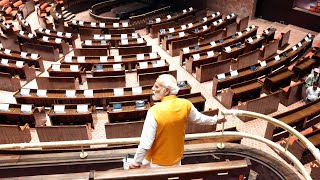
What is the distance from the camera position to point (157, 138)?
7.33ft

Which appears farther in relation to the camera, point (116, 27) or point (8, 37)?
point (116, 27)

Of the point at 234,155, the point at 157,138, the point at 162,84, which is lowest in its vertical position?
the point at 234,155

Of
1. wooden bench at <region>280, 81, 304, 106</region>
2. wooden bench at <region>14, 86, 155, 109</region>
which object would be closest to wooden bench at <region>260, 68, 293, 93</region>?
wooden bench at <region>280, 81, 304, 106</region>

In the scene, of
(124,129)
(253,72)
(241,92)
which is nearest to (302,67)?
(253,72)

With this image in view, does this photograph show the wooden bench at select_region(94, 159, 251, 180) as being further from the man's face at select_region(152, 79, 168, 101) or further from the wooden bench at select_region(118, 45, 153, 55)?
the wooden bench at select_region(118, 45, 153, 55)

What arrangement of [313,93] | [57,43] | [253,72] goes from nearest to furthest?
[313,93]
[253,72]
[57,43]

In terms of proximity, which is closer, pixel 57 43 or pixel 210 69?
pixel 210 69

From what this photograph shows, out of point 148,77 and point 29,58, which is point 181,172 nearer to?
point 148,77

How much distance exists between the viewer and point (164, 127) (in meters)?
2.18

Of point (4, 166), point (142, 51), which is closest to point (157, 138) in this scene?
point (4, 166)

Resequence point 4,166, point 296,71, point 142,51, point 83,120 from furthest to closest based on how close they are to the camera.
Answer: point 142,51 → point 296,71 → point 83,120 → point 4,166

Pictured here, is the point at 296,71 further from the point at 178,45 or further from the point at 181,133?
the point at 181,133

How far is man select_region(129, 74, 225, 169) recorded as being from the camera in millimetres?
2160

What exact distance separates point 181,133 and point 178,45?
A: 672cm
